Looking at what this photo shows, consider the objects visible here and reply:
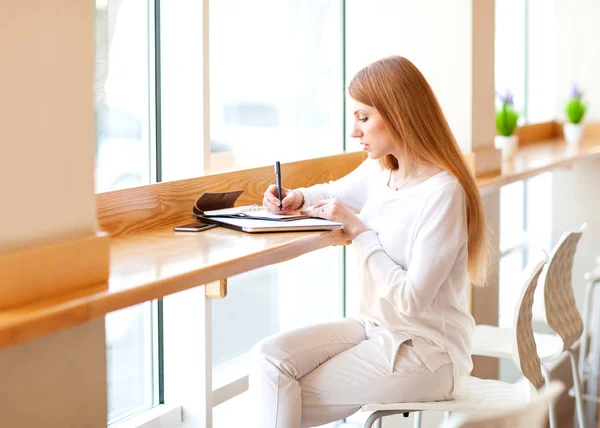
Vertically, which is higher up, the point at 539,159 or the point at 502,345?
the point at 539,159

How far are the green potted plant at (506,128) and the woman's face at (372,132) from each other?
1.70 metres

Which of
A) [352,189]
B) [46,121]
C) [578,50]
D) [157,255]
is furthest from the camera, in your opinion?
[578,50]

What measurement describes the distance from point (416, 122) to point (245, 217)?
0.45 m

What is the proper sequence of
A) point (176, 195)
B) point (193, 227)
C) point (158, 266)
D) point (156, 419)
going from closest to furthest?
1. point (158, 266)
2. point (193, 227)
3. point (176, 195)
4. point (156, 419)

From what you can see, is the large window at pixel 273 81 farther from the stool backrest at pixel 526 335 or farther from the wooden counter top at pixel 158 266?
the stool backrest at pixel 526 335

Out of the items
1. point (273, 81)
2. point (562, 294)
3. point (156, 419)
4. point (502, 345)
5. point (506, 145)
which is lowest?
point (156, 419)

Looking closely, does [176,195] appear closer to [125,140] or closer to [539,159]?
[125,140]

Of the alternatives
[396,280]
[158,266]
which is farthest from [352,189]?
[158,266]

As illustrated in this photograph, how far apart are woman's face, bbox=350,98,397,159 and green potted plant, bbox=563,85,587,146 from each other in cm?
271

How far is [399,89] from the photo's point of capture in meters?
1.92

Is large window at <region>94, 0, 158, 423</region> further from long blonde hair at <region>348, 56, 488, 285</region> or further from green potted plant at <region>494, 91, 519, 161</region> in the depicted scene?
green potted plant at <region>494, 91, 519, 161</region>

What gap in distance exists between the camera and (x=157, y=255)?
5.24ft

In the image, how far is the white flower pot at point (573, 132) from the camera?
4.39 meters

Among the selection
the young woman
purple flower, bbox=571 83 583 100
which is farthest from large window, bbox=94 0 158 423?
purple flower, bbox=571 83 583 100
